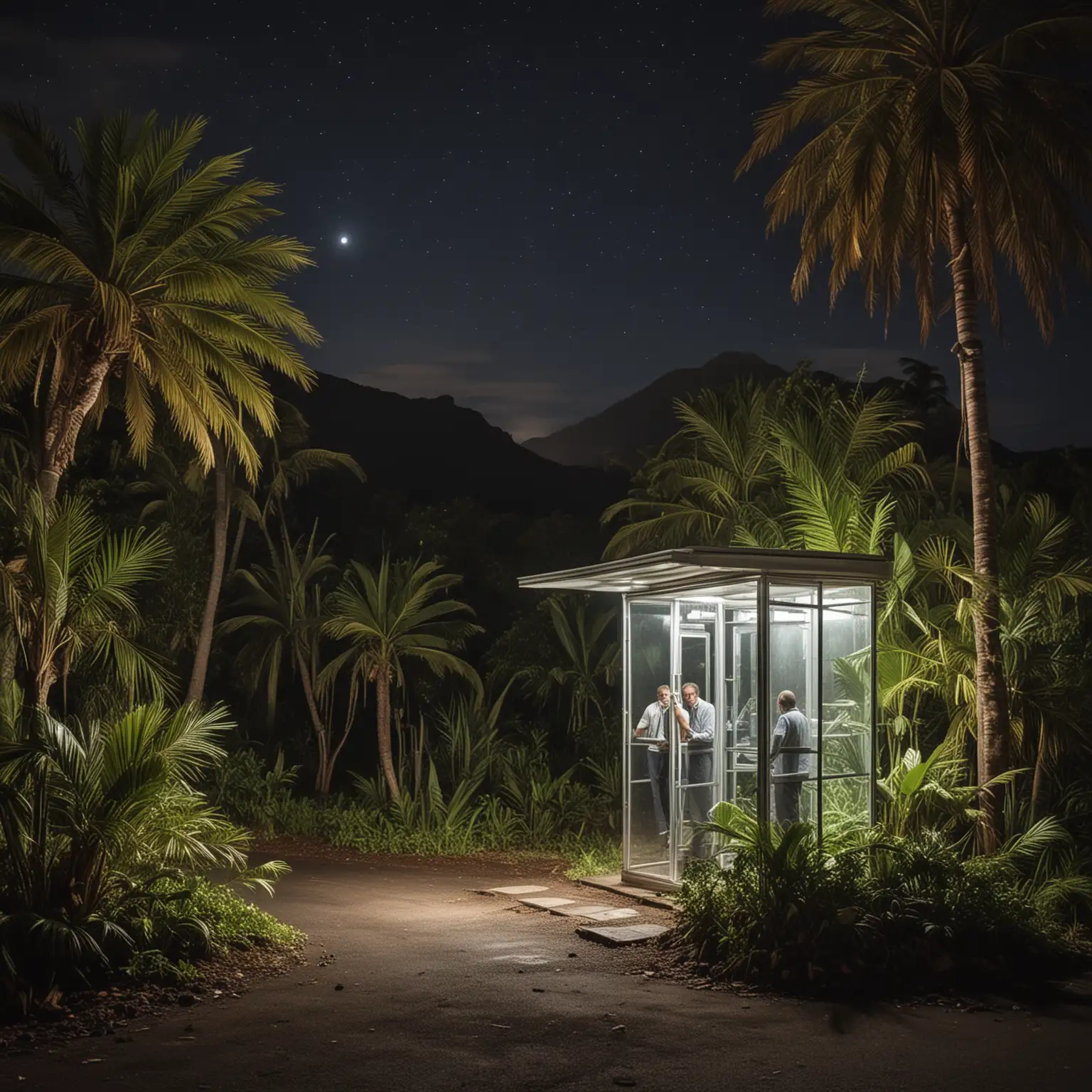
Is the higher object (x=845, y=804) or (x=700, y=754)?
(x=700, y=754)

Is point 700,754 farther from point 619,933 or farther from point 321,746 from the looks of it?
point 321,746

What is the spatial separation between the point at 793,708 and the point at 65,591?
20.6ft

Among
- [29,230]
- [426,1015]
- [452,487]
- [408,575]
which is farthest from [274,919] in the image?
[452,487]

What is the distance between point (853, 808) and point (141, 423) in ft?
28.3

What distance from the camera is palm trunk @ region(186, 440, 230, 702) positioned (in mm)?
22062

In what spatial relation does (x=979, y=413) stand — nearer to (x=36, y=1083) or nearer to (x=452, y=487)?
(x=36, y=1083)

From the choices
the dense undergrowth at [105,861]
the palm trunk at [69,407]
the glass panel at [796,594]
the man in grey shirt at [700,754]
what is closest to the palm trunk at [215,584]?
the palm trunk at [69,407]

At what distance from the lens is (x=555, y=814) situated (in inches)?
706

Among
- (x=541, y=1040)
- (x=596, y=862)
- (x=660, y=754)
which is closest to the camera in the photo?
(x=541, y=1040)

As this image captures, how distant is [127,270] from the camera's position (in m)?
12.6

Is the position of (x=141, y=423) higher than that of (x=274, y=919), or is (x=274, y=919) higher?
(x=141, y=423)

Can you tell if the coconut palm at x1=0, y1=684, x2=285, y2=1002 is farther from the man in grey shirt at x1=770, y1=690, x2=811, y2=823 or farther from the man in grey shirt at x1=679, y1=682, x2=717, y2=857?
the man in grey shirt at x1=679, y1=682, x2=717, y2=857

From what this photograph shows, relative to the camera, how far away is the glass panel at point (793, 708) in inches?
431

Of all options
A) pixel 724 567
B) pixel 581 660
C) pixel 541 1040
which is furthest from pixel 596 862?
pixel 541 1040
